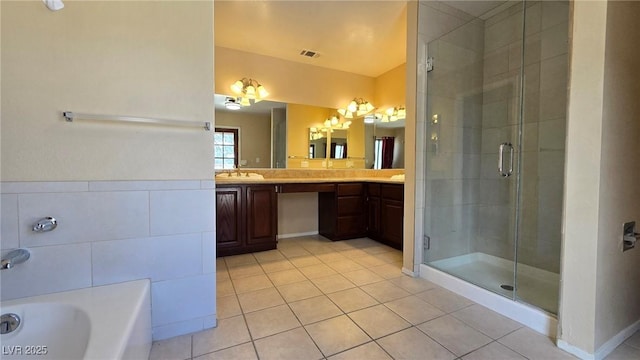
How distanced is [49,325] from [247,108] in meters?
2.75

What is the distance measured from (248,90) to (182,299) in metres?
2.50

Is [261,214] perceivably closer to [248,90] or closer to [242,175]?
[242,175]

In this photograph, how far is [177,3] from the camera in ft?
4.75

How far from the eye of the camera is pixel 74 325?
1115 mm

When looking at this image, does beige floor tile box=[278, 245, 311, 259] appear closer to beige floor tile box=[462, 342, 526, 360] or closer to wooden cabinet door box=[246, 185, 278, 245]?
wooden cabinet door box=[246, 185, 278, 245]

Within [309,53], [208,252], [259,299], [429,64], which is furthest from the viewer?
[309,53]

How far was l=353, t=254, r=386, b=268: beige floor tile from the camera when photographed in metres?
2.66

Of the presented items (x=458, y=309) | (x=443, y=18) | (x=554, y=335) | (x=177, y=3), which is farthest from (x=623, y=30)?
(x=177, y=3)

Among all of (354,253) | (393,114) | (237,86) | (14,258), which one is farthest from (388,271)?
(237,86)

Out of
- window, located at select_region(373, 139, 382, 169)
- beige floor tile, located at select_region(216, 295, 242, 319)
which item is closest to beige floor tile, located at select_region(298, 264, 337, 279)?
beige floor tile, located at select_region(216, 295, 242, 319)

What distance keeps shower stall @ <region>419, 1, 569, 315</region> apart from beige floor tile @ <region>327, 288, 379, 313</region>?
0.72m

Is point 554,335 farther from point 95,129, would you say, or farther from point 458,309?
point 95,129

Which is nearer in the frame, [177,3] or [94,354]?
[94,354]

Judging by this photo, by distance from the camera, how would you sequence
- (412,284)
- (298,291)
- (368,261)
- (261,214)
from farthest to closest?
(261,214) → (368,261) → (412,284) → (298,291)
